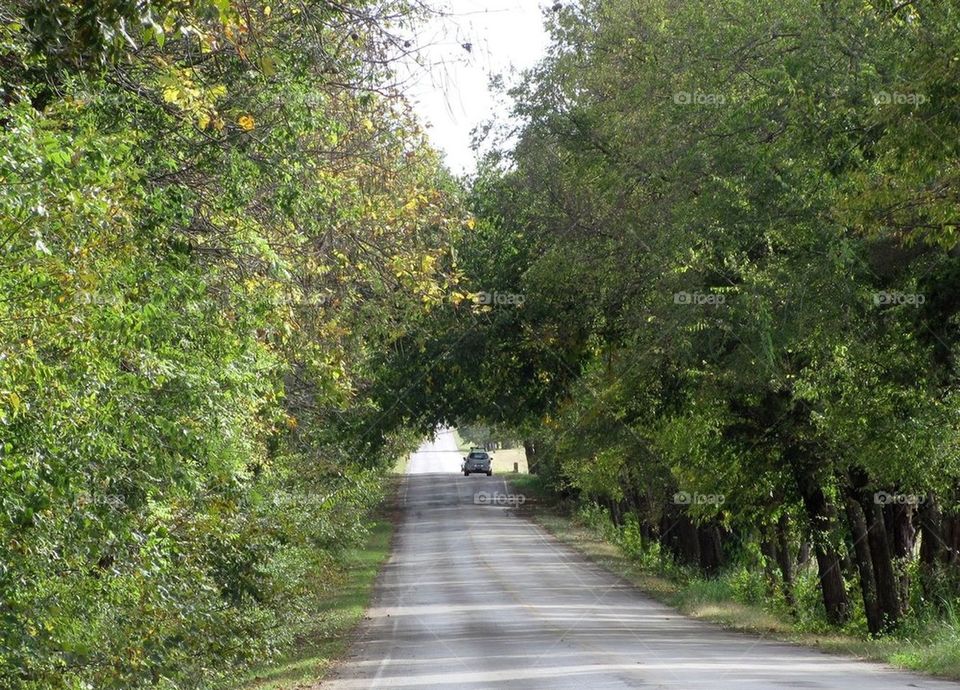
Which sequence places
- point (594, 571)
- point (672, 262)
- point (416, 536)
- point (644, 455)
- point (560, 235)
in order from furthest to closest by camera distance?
point (416, 536)
point (594, 571)
point (644, 455)
point (560, 235)
point (672, 262)

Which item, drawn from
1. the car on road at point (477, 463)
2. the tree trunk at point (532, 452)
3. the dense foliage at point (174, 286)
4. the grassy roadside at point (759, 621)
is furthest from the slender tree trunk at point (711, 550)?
the car on road at point (477, 463)

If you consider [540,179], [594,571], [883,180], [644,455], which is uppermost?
[540,179]

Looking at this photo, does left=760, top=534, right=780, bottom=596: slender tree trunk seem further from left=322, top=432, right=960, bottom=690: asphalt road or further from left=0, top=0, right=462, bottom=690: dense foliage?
left=0, top=0, right=462, bottom=690: dense foliage

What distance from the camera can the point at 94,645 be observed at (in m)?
9.82

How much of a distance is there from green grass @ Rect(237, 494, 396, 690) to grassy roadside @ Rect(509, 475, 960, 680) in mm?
7823

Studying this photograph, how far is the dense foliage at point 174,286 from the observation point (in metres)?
7.66

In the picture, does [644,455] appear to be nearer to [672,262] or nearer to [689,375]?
[689,375]

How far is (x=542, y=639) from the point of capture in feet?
77.6

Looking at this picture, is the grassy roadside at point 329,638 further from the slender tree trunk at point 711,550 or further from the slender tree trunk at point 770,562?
the slender tree trunk at point 770,562

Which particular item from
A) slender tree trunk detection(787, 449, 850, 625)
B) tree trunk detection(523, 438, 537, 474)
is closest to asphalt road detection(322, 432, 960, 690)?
slender tree trunk detection(787, 449, 850, 625)

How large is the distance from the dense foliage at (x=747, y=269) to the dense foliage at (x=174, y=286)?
4.34m

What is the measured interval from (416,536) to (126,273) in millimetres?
51585

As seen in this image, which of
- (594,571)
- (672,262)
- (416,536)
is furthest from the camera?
(416,536)

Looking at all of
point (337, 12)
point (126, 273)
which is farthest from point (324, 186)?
point (126, 273)
